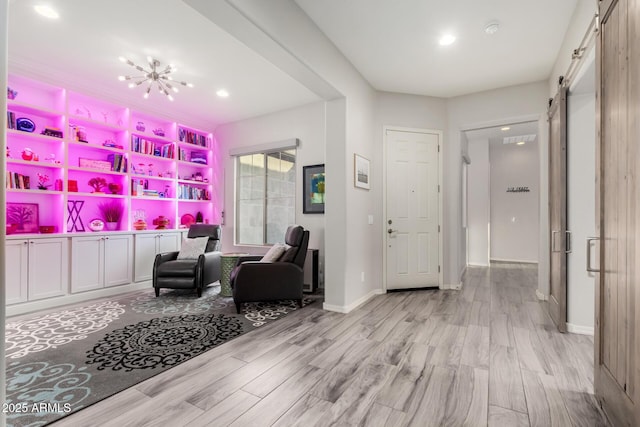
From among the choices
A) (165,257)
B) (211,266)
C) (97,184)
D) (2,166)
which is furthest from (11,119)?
(2,166)

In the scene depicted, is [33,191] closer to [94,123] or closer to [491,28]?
[94,123]

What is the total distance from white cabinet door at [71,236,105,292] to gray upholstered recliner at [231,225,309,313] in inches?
80.6

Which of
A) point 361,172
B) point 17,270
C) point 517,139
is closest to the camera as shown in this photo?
point 17,270

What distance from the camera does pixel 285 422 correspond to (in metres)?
1.52

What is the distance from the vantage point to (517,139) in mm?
6645

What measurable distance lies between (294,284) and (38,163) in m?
3.39

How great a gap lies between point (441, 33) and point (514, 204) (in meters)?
5.65

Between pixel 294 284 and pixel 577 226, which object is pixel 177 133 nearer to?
pixel 294 284

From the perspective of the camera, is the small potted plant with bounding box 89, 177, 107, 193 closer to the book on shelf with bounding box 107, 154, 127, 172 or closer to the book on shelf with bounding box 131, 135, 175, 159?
the book on shelf with bounding box 107, 154, 127, 172

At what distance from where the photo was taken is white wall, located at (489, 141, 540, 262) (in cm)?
696

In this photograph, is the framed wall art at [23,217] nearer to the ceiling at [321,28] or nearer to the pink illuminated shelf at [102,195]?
the pink illuminated shelf at [102,195]

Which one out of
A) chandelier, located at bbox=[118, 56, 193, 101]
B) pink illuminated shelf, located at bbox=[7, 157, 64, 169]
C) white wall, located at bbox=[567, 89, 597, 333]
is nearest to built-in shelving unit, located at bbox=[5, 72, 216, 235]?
pink illuminated shelf, located at bbox=[7, 157, 64, 169]

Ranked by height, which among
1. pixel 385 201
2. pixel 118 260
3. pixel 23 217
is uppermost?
pixel 385 201

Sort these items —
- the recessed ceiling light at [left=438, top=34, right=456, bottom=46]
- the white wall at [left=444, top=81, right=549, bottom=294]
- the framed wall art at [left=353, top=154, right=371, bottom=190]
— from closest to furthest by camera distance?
the recessed ceiling light at [left=438, top=34, right=456, bottom=46], the framed wall art at [left=353, top=154, right=371, bottom=190], the white wall at [left=444, top=81, right=549, bottom=294]
